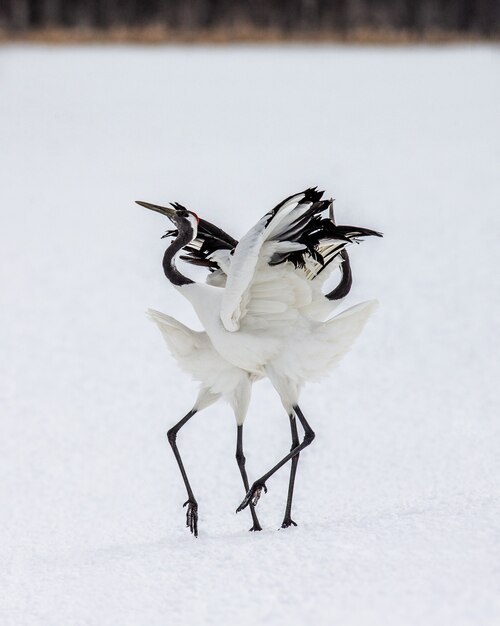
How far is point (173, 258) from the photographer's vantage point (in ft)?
10.5

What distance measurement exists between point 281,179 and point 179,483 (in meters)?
5.48

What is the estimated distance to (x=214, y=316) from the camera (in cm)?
317

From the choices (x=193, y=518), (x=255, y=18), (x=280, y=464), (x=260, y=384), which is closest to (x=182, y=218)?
(x=280, y=464)

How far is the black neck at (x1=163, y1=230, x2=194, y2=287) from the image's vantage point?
3.19 m

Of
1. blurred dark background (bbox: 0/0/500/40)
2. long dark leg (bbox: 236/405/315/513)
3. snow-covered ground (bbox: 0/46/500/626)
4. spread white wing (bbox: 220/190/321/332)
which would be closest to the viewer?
snow-covered ground (bbox: 0/46/500/626)

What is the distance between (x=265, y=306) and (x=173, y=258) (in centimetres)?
30

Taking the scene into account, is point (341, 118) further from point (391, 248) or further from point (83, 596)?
point (83, 596)

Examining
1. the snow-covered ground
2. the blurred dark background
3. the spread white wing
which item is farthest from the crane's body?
the blurred dark background

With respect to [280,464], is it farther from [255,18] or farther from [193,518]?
[255,18]

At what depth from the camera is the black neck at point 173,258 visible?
10.5 feet

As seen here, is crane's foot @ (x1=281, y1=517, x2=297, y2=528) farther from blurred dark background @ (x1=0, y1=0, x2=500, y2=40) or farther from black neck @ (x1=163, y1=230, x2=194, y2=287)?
blurred dark background @ (x1=0, y1=0, x2=500, y2=40)

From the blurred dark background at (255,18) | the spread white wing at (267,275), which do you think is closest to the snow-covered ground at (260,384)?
the spread white wing at (267,275)

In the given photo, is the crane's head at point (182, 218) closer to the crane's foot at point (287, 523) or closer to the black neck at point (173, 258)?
the black neck at point (173, 258)

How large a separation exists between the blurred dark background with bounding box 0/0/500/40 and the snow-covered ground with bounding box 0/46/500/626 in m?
1.55
